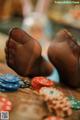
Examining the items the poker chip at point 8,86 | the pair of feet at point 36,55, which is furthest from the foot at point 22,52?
the poker chip at point 8,86

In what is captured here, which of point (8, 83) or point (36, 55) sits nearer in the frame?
point (8, 83)

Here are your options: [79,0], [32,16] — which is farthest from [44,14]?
[79,0]

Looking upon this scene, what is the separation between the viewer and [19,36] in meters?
0.91

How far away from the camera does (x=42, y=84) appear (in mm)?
863

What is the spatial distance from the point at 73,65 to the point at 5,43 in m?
0.19

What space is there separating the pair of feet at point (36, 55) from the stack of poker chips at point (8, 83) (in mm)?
90

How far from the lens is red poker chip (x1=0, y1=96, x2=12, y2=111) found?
2.43 ft

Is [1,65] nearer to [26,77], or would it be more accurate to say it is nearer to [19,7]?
[26,77]

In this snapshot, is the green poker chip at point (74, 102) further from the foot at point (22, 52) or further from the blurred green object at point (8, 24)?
the blurred green object at point (8, 24)

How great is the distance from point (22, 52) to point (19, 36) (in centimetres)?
4

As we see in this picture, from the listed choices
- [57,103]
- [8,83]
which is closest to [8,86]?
[8,83]

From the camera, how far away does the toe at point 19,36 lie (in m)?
0.92

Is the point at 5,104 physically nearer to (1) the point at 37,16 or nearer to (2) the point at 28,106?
(2) the point at 28,106

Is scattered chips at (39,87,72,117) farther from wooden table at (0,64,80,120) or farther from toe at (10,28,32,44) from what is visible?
toe at (10,28,32,44)
